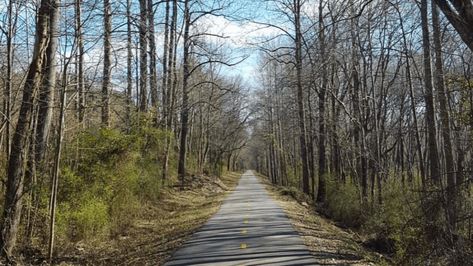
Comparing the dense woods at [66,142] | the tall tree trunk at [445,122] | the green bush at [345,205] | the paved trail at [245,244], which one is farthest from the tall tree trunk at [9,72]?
the green bush at [345,205]

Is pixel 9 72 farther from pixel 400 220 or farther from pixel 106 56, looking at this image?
pixel 400 220

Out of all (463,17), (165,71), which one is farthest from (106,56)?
(165,71)

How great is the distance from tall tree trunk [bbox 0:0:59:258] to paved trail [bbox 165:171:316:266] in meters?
3.24

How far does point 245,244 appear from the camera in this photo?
36.4 feet

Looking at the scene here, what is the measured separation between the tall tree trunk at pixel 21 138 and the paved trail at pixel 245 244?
3.24 m

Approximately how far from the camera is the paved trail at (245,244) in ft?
30.7

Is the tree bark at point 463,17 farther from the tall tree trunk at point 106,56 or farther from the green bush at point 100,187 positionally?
the green bush at point 100,187

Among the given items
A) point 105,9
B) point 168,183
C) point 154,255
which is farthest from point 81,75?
point 168,183

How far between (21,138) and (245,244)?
553cm

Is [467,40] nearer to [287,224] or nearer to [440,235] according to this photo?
[440,235]

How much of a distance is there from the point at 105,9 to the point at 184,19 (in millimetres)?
18174

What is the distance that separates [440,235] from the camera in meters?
6.37

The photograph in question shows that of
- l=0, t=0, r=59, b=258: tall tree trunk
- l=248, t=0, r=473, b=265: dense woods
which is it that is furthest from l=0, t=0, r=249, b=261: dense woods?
l=248, t=0, r=473, b=265: dense woods

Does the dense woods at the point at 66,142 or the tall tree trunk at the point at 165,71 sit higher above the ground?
the tall tree trunk at the point at 165,71
